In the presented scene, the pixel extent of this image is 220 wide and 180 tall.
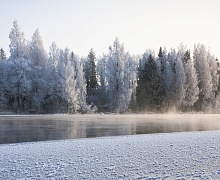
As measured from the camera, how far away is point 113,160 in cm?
1222

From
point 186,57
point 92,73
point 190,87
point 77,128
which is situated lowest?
point 77,128

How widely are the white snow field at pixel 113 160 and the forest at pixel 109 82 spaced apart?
1692 inches

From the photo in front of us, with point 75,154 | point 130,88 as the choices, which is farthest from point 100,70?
point 75,154

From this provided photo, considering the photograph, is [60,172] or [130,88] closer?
[60,172]

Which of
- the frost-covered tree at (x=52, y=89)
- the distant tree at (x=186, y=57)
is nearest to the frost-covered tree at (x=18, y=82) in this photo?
the frost-covered tree at (x=52, y=89)

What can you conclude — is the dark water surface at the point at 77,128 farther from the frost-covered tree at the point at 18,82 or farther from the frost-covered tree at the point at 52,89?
the frost-covered tree at the point at 52,89

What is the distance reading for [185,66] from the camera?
7162cm

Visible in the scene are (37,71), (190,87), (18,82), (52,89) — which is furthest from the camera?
(190,87)

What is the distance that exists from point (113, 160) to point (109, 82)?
54.9 meters

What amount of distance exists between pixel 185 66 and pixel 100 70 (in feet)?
97.8

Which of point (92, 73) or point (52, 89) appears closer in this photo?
point (52, 89)

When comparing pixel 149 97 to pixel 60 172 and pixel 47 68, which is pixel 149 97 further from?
pixel 60 172

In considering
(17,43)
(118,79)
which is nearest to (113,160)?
(118,79)

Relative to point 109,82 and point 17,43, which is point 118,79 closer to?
point 109,82
